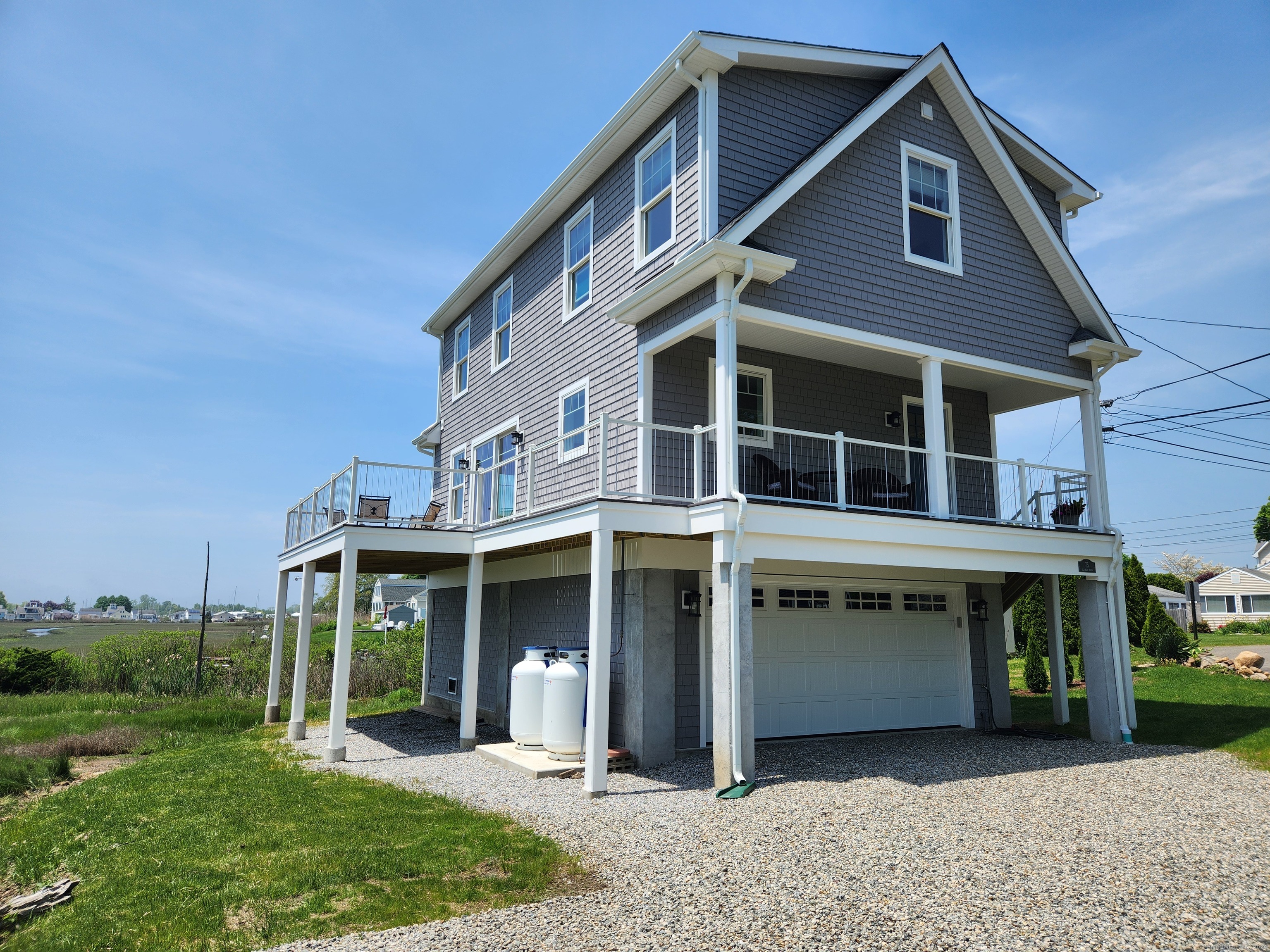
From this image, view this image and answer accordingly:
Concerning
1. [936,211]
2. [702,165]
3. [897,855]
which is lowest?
[897,855]

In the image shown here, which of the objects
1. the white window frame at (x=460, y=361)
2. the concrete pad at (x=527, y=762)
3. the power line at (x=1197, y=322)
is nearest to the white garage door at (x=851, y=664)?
the concrete pad at (x=527, y=762)

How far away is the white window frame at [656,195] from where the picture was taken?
35.7 ft

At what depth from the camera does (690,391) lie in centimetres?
1125

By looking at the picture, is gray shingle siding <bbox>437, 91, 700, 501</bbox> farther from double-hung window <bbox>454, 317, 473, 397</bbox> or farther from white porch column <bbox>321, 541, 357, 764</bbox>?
white porch column <bbox>321, 541, 357, 764</bbox>

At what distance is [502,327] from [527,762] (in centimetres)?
931

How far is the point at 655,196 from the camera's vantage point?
11398mm

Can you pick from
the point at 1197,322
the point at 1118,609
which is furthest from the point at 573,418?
the point at 1197,322

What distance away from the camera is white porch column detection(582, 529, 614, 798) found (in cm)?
853

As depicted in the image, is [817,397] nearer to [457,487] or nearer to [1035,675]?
[457,487]

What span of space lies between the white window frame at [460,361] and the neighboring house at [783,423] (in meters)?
3.27

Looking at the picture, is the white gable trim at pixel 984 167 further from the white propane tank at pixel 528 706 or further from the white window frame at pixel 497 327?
the white window frame at pixel 497 327

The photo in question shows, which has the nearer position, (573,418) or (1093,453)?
(1093,453)

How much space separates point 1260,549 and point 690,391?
3065 inches

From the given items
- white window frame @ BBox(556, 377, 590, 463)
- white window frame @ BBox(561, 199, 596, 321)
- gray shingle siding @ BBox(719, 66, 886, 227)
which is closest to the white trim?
white window frame @ BBox(561, 199, 596, 321)
